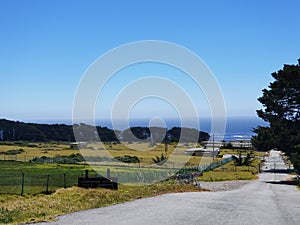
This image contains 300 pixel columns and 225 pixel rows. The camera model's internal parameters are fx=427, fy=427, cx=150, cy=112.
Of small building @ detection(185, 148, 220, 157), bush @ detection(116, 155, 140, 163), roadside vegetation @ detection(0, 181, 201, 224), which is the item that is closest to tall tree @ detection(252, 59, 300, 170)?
bush @ detection(116, 155, 140, 163)

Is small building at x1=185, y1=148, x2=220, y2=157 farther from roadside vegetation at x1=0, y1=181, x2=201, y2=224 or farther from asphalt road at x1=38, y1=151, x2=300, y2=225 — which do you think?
asphalt road at x1=38, y1=151, x2=300, y2=225

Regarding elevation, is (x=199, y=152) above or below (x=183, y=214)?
above

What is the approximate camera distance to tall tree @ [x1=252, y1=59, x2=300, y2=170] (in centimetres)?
4425

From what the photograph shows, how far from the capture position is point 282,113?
46.4 m

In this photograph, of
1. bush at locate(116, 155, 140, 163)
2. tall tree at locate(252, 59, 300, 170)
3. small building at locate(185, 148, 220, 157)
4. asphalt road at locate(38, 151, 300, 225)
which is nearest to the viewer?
asphalt road at locate(38, 151, 300, 225)

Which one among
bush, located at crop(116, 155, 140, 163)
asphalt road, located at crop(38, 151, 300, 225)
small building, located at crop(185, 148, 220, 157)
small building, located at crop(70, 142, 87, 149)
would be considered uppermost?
small building, located at crop(70, 142, 87, 149)

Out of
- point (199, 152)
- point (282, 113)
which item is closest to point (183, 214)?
point (282, 113)

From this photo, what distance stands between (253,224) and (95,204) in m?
6.28

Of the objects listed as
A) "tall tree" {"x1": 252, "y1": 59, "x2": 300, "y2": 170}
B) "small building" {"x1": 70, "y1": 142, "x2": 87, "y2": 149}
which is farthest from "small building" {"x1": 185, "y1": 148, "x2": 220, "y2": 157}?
"tall tree" {"x1": 252, "y1": 59, "x2": 300, "y2": 170}

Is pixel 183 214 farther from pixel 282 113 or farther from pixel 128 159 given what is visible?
pixel 128 159

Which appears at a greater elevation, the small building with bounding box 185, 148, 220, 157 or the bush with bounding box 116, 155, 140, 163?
the small building with bounding box 185, 148, 220, 157

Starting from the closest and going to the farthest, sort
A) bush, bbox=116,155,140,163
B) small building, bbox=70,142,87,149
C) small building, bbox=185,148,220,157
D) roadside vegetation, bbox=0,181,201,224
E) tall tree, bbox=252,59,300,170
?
roadside vegetation, bbox=0,181,201,224
tall tree, bbox=252,59,300,170
bush, bbox=116,155,140,163
small building, bbox=70,142,87,149
small building, bbox=185,148,220,157

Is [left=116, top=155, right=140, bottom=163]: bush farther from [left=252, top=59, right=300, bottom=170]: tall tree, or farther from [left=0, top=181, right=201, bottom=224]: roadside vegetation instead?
[left=0, top=181, right=201, bottom=224]: roadside vegetation

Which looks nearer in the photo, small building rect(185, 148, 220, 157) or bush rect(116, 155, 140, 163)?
bush rect(116, 155, 140, 163)
